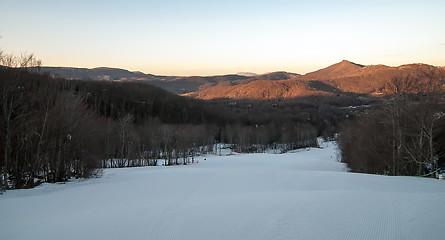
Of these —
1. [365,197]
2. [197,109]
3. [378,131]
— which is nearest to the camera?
[365,197]

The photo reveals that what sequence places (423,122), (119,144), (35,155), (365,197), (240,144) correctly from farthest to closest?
(240,144), (119,144), (423,122), (35,155), (365,197)

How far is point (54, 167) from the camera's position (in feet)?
60.7

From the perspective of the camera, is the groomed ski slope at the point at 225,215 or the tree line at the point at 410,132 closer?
the groomed ski slope at the point at 225,215

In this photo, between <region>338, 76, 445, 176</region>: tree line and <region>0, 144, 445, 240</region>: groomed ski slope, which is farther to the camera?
<region>338, 76, 445, 176</region>: tree line

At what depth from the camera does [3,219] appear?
901 cm

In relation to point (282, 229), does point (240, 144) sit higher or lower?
lower

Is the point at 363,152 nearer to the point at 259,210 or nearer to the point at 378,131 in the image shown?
the point at 378,131

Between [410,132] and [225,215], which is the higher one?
[410,132]

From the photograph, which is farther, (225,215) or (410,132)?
(410,132)

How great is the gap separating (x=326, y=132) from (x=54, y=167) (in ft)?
405

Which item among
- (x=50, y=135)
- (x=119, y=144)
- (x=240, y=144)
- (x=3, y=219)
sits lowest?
(x=240, y=144)

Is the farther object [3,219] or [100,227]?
[3,219]

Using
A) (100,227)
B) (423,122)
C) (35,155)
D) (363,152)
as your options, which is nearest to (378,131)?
(363,152)

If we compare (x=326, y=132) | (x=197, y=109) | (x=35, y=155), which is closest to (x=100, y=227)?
(x=35, y=155)
